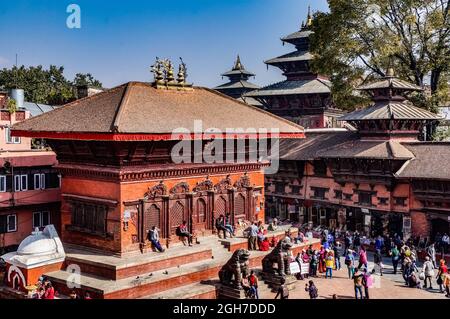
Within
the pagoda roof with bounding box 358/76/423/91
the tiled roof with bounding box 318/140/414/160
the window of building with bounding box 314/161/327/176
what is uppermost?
the pagoda roof with bounding box 358/76/423/91

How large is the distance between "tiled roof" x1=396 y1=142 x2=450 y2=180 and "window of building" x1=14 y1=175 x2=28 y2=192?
53.5 feet

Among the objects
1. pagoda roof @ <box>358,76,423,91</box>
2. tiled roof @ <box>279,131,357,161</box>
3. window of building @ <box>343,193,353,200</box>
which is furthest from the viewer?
tiled roof @ <box>279,131,357,161</box>

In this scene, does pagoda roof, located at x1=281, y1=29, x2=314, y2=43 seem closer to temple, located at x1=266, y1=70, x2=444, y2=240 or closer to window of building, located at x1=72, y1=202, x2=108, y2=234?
temple, located at x1=266, y1=70, x2=444, y2=240

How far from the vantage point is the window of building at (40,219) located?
23.1 meters

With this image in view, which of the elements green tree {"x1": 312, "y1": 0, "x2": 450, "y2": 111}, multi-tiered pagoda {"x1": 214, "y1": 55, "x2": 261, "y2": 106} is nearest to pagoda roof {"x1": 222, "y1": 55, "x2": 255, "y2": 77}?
multi-tiered pagoda {"x1": 214, "y1": 55, "x2": 261, "y2": 106}

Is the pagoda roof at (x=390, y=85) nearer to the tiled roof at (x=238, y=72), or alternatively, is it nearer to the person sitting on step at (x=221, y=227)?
the person sitting on step at (x=221, y=227)

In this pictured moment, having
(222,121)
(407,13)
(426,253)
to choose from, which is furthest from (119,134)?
(407,13)

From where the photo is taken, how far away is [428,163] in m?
22.5

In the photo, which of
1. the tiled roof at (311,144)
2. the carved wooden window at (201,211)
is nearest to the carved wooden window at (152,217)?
the carved wooden window at (201,211)

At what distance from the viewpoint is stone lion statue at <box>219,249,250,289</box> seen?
15.5 meters
